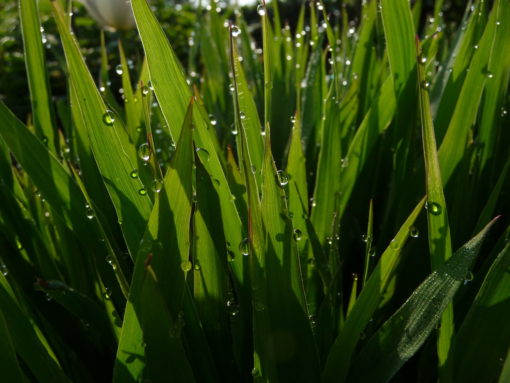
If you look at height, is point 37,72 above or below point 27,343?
above

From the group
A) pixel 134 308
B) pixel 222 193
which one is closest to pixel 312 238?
pixel 222 193

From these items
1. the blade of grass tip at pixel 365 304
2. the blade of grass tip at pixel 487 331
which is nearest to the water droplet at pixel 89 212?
the blade of grass tip at pixel 365 304

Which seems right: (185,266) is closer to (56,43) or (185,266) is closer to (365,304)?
(365,304)

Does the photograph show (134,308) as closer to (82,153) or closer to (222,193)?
(222,193)

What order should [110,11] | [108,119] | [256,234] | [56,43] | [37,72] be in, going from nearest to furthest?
[256,234] → [108,119] → [37,72] → [110,11] → [56,43]

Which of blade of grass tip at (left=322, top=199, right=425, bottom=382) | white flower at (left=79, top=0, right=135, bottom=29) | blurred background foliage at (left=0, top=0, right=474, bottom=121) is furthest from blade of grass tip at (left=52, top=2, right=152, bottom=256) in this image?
blurred background foliage at (left=0, top=0, right=474, bottom=121)

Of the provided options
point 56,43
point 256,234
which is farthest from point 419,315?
point 56,43
